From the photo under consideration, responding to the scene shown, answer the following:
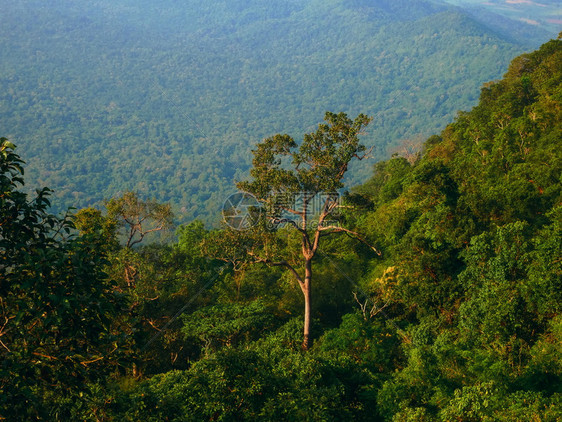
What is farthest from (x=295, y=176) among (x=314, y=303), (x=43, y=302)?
(x=43, y=302)

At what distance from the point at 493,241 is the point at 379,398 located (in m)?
8.15

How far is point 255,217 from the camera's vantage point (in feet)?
60.8

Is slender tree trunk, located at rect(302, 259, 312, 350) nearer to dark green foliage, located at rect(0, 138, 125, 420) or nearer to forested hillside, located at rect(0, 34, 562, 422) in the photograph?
forested hillside, located at rect(0, 34, 562, 422)

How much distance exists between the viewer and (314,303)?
23438mm

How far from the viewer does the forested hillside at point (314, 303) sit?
6387 millimetres

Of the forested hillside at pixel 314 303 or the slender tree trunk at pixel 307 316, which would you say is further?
the slender tree trunk at pixel 307 316

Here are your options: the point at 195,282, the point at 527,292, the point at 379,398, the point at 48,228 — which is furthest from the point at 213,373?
the point at 195,282

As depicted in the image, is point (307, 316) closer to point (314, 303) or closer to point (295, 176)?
point (314, 303)

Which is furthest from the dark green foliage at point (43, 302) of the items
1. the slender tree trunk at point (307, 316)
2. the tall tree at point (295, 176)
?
the slender tree trunk at point (307, 316)

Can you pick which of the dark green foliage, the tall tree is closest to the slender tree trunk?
the tall tree

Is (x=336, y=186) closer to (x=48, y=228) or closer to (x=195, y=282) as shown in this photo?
(x=195, y=282)

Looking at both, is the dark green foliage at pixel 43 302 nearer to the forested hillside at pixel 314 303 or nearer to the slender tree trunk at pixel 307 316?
the forested hillside at pixel 314 303

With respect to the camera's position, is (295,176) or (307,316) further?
(307,316)

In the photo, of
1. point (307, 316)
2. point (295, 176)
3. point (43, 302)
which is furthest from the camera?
point (307, 316)
